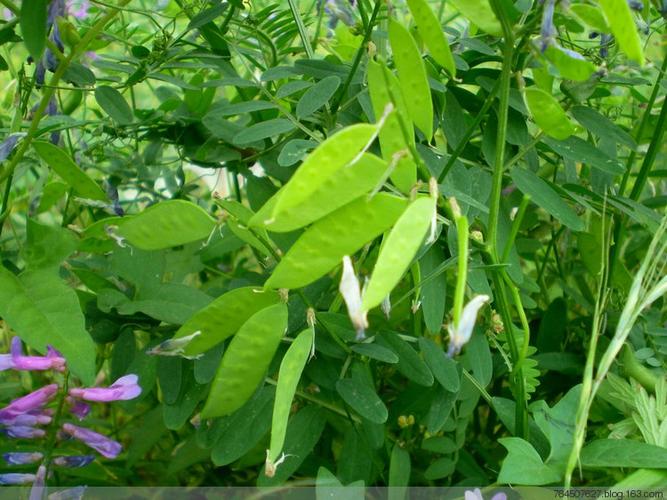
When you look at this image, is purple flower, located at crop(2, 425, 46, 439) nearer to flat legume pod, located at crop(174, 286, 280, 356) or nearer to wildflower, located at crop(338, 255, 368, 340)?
flat legume pod, located at crop(174, 286, 280, 356)

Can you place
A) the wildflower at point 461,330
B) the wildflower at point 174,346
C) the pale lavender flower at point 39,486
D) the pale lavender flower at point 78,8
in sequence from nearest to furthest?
the wildflower at point 461,330 < the wildflower at point 174,346 < the pale lavender flower at point 39,486 < the pale lavender flower at point 78,8

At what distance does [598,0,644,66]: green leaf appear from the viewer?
20.6 inches

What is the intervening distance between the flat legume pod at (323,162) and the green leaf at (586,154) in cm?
40

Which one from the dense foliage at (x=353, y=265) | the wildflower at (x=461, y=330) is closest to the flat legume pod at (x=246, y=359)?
the dense foliage at (x=353, y=265)

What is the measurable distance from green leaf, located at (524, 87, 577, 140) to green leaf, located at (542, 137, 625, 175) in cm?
11

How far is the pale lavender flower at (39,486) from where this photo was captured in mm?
780

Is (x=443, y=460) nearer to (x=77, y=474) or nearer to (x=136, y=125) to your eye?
(x=77, y=474)

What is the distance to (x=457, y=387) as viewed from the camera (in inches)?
29.9

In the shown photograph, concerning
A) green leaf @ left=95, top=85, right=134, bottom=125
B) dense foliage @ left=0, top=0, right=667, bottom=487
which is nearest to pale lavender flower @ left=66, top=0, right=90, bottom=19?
dense foliage @ left=0, top=0, right=667, bottom=487

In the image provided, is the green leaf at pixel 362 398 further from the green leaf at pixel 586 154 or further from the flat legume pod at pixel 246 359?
the green leaf at pixel 586 154

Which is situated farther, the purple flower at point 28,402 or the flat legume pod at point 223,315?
the purple flower at point 28,402

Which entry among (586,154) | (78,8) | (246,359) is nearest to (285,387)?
(246,359)

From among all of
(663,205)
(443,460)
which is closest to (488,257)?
(443,460)

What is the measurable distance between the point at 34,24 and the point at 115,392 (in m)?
0.32
